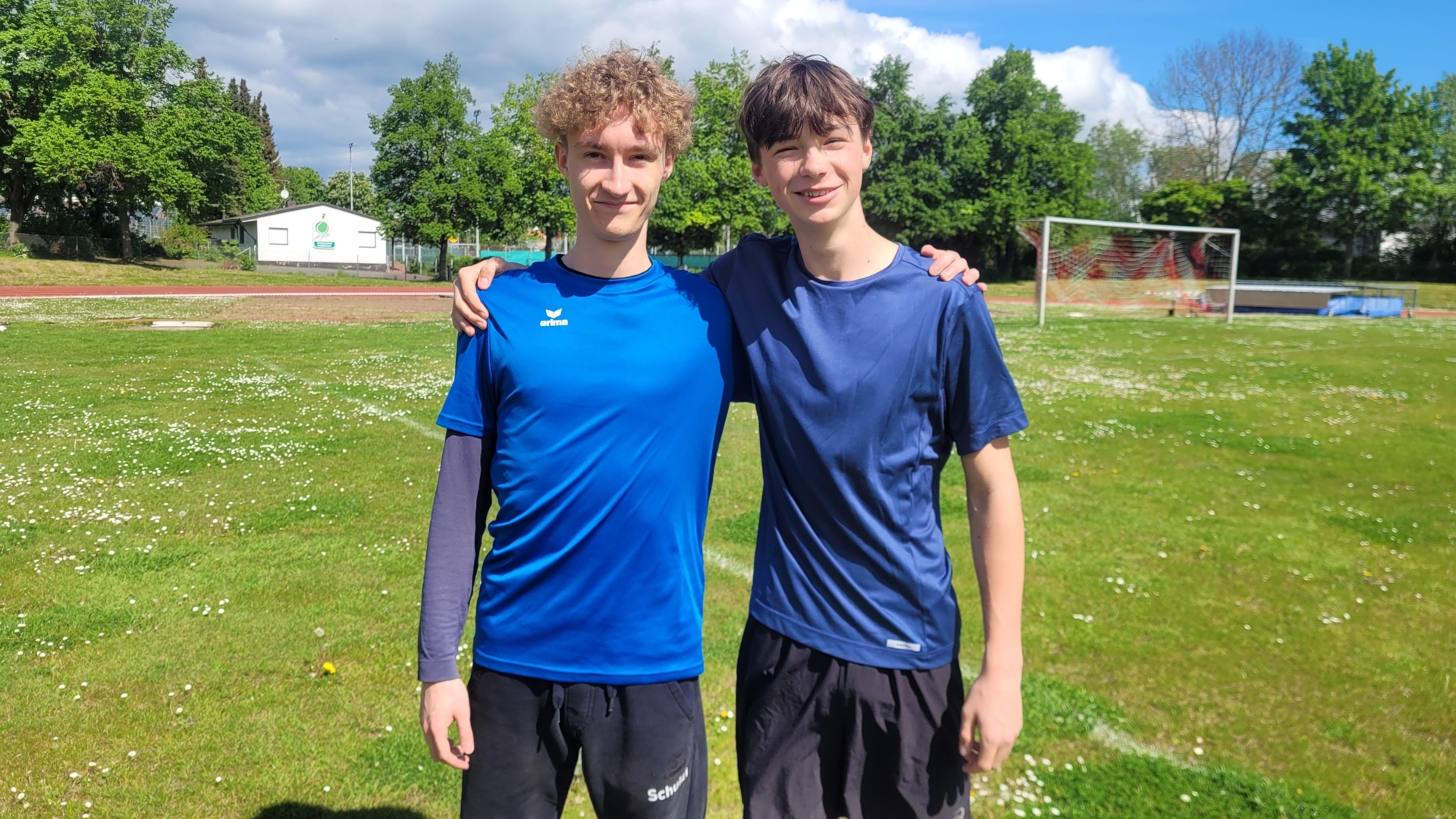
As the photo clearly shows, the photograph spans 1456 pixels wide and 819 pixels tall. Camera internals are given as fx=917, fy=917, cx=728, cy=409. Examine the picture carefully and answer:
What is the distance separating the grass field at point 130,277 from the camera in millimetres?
39781

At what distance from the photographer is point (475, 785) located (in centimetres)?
210

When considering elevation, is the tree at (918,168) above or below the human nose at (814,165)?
above

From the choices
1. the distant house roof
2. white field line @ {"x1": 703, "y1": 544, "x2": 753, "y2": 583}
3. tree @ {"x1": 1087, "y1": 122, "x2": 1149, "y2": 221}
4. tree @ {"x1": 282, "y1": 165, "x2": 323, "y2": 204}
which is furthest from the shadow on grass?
tree @ {"x1": 282, "y1": 165, "x2": 323, "y2": 204}

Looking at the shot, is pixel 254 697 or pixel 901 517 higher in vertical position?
pixel 901 517

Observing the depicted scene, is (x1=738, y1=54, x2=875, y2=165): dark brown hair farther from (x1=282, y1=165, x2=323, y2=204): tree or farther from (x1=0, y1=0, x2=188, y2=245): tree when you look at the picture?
(x1=282, y1=165, x2=323, y2=204): tree

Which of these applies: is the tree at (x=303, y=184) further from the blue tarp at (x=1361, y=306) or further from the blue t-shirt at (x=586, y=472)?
the blue t-shirt at (x=586, y=472)

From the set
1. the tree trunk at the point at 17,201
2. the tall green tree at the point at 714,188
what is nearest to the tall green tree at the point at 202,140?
the tree trunk at the point at 17,201

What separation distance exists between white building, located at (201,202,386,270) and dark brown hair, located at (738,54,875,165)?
67019 mm

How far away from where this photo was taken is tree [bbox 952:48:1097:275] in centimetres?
6094

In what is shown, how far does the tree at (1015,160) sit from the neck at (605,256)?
61247 mm

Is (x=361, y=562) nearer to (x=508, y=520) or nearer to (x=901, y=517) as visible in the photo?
(x=508, y=520)

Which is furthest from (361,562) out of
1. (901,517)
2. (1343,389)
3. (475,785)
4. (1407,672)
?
(1343,389)

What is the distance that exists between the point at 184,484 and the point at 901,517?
7.47 meters

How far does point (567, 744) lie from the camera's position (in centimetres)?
215
